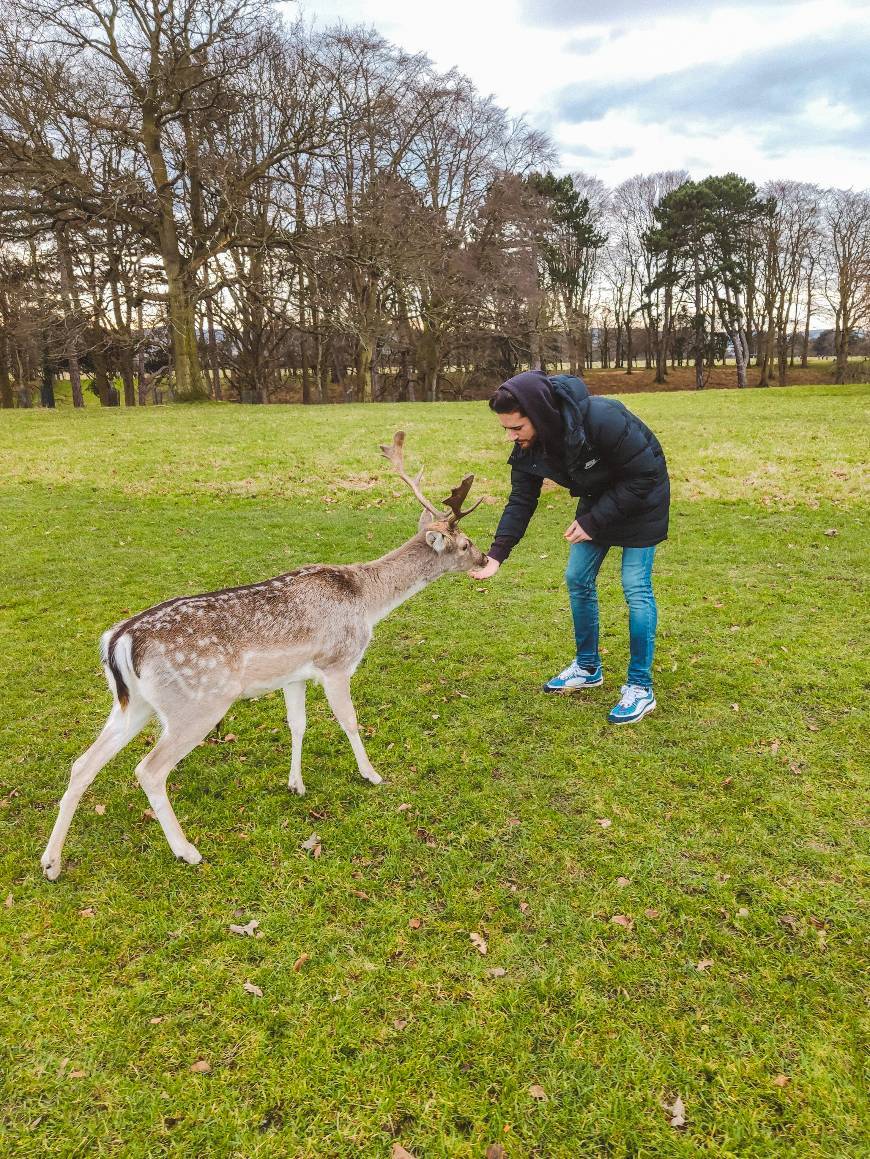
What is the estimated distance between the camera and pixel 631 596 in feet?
17.7

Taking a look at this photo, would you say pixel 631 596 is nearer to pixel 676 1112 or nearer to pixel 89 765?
pixel 676 1112

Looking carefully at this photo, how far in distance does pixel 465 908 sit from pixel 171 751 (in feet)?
6.18

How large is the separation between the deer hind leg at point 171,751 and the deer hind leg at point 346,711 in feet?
2.81

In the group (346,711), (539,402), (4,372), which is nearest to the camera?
(539,402)

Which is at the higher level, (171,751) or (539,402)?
(539,402)

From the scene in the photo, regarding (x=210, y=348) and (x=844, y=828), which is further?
(x=210, y=348)

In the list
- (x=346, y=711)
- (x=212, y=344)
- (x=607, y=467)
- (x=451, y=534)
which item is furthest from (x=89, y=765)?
(x=212, y=344)

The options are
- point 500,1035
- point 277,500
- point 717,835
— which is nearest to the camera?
point 500,1035

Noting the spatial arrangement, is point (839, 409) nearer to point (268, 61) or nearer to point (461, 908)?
point (268, 61)

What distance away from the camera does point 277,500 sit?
582 inches

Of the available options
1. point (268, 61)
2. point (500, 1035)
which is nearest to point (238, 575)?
point (500, 1035)

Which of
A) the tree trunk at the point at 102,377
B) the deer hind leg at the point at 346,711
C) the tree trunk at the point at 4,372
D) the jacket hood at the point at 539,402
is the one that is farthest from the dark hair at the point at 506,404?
the tree trunk at the point at 4,372

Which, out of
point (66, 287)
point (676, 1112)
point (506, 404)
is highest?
point (66, 287)

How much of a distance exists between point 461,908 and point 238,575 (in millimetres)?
6795
